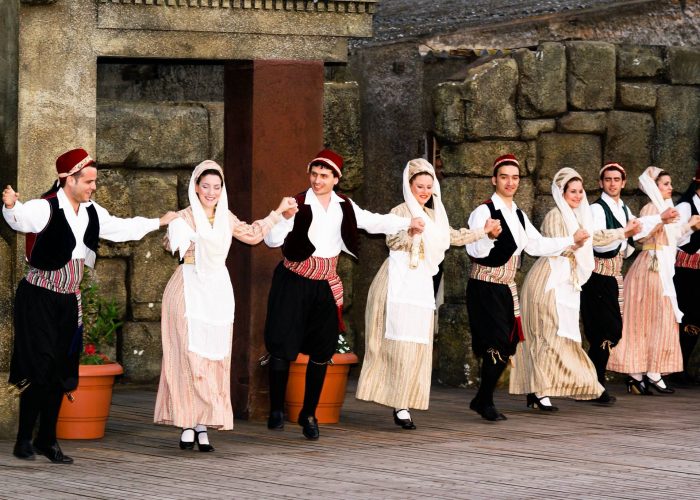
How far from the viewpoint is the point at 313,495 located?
7949mm

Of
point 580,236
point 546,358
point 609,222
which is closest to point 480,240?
point 580,236

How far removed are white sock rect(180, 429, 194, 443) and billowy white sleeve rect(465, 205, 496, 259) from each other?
8.35 ft

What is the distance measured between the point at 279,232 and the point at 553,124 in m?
4.06

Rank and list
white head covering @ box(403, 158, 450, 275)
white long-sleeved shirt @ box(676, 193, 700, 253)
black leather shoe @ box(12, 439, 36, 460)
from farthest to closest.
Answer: white long-sleeved shirt @ box(676, 193, 700, 253) → white head covering @ box(403, 158, 450, 275) → black leather shoe @ box(12, 439, 36, 460)

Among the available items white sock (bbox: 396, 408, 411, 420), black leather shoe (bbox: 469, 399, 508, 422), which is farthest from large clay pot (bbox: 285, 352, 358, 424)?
black leather shoe (bbox: 469, 399, 508, 422)

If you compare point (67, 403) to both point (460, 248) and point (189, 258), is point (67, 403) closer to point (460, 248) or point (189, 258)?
point (189, 258)

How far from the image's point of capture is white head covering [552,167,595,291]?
38.8 ft

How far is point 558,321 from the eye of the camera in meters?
11.8

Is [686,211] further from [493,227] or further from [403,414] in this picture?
[403,414]

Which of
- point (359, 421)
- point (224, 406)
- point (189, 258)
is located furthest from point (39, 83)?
point (359, 421)

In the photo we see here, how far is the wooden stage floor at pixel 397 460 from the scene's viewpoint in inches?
320

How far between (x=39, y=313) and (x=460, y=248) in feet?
16.5

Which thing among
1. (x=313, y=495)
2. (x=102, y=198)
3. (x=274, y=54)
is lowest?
(x=313, y=495)

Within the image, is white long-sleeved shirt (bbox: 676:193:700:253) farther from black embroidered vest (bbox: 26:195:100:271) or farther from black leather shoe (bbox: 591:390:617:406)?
black embroidered vest (bbox: 26:195:100:271)
